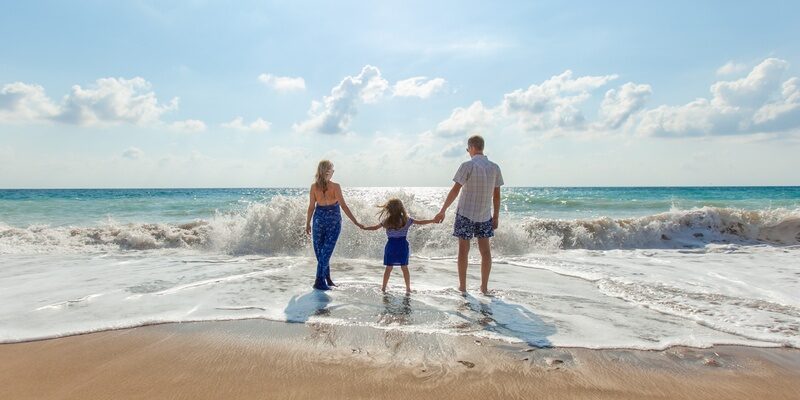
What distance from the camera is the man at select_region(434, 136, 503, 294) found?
5.98 m

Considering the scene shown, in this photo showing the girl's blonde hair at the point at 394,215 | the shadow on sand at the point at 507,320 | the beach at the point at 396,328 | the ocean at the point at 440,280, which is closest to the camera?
the beach at the point at 396,328

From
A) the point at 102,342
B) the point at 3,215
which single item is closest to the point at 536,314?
the point at 102,342

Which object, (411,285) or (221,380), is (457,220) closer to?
(411,285)

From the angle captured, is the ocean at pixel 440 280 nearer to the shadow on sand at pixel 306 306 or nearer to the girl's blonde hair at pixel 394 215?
the shadow on sand at pixel 306 306

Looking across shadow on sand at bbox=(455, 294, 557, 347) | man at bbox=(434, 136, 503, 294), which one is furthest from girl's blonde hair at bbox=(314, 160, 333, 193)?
shadow on sand at bbox=(455, 294, 557, 347)

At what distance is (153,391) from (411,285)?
13.5 feet

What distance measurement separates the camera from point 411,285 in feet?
22.1

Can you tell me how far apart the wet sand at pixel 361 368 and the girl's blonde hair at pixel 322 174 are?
2509mm

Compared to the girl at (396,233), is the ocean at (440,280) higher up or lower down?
lower down

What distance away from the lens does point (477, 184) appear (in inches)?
235

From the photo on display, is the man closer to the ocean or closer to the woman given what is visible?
the ocean

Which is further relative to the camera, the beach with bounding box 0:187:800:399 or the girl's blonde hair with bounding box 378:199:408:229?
the girl's blonde hair with bounding box 378:199:408:229

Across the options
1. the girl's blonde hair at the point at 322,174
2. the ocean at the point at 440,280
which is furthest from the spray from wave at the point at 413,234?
the girl's blonde hair at the point at 322,174

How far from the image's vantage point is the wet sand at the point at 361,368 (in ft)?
10.1
